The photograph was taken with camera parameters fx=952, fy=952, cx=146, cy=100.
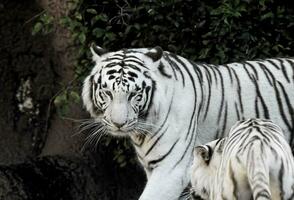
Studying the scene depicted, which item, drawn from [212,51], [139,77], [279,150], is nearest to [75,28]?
[212,51]

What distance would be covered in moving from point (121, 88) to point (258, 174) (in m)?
1.53

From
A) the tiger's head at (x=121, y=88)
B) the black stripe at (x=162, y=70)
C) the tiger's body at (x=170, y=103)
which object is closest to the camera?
the tiger's head at (x=121, y=88)

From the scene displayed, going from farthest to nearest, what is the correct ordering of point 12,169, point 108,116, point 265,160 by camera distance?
1. point 12,169
2. point 108,116
3. point 265,160

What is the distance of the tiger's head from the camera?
5.91m

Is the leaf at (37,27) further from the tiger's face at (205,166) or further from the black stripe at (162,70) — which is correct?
the tiger's face at (205,166)

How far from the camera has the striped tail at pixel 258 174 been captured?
4629 millimetres

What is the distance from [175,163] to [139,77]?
599 millimetres

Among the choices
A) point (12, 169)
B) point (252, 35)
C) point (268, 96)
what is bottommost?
point (12, 169)

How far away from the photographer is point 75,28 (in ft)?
25.5

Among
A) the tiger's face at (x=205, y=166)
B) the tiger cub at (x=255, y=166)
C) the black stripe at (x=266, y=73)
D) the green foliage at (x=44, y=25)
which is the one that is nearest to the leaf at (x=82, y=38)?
the green foliage at (x=44, y=25)

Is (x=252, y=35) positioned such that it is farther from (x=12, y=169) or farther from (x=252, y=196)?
(x=252, y=196)

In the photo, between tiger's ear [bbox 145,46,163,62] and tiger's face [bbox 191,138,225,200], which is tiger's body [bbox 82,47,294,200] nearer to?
tiger's ear [bbox 145,46,163,62]

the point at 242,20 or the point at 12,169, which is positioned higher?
the point at 242,20

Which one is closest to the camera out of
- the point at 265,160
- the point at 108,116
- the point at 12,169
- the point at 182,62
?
the point at 265,160
